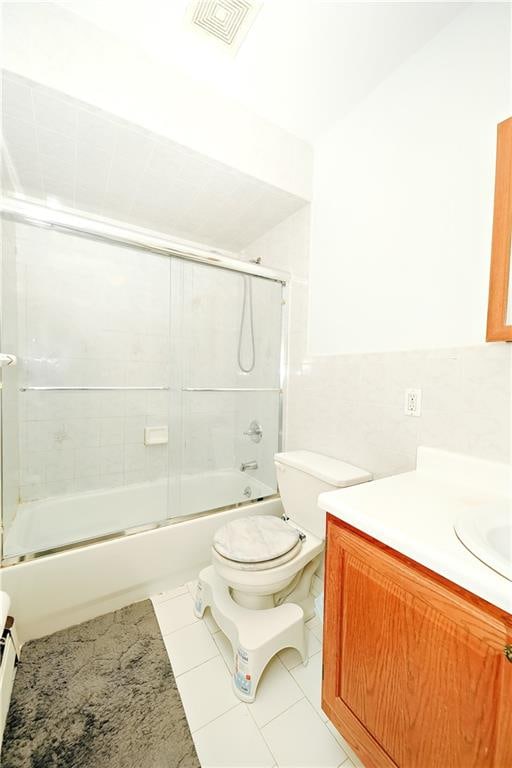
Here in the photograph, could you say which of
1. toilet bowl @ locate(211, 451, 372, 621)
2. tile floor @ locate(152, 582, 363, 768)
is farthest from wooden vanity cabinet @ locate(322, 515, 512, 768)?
toilet bowl @ locate(211, 451, 372, 621)

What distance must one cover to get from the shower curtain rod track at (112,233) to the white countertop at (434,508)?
53.9 inches

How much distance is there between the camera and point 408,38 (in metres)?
1.14

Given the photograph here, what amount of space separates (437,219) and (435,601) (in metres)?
1.20

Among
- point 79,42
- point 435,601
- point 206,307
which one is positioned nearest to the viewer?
point 435,601

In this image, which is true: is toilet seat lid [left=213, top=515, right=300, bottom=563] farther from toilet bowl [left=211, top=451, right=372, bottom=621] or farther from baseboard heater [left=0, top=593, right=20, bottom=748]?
baseboard heater [left=0, top=593, right=20, bottom=748]

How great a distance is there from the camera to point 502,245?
86 centimetres

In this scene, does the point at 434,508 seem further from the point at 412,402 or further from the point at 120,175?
the point at 120,175

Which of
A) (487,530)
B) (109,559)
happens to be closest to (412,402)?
(487,530)

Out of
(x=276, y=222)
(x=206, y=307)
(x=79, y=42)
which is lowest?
(x=206, y=307)

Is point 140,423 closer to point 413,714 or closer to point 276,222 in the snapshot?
point 276,222

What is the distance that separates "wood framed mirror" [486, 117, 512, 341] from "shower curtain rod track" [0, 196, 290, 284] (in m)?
1.15

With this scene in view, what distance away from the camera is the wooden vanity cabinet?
1.67 feet

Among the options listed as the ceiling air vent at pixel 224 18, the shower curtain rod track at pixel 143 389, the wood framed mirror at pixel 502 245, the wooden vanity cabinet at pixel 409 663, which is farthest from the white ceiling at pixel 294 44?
the wooden vanity cabinet at pixel 409 663

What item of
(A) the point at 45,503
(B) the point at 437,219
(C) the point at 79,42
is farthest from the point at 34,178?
(B) the point at 437,219
